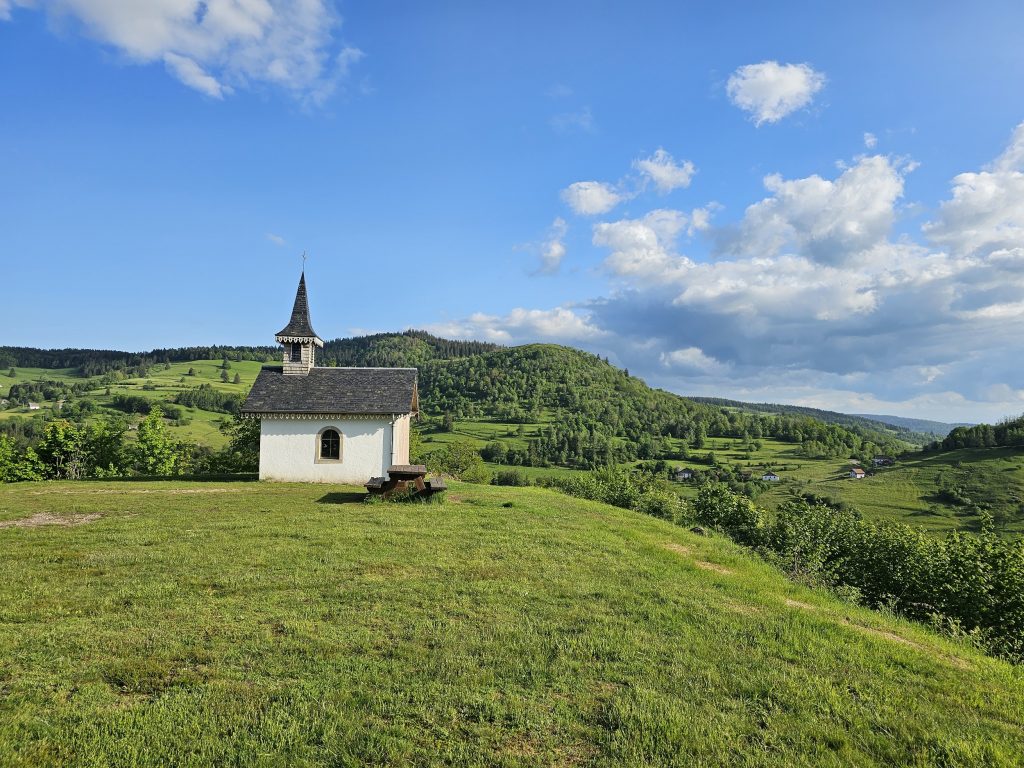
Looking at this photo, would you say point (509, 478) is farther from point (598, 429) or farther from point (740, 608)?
point (740, 608)

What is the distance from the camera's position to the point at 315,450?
25.7 metres

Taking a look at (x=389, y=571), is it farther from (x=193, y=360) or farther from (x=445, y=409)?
(x=193, y=360)

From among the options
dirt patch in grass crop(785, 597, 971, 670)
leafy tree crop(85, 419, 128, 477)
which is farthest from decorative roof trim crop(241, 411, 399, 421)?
leafy tree crop(85, 419, 128, 477)

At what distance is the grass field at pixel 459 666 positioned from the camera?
4.66 meters

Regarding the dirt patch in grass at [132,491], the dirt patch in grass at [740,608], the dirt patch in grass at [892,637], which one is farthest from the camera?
the dirt patch in grass at [132,491]

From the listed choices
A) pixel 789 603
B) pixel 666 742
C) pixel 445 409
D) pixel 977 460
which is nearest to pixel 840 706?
pixel 666 742

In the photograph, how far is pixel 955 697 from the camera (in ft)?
19.1

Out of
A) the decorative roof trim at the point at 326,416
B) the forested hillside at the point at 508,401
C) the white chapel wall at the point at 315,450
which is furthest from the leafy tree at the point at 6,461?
the forested hillside at the point at 508,401

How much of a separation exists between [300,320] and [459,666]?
2660cm

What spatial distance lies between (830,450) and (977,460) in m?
40.7

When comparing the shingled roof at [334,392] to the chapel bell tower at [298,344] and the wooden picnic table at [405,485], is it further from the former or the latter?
the wooden picnic table at [405,485]

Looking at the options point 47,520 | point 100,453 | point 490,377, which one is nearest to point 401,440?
point 47,520

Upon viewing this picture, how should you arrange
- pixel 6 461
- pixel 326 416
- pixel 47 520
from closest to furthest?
pixel 47 520, pixel 326 416, pixel 6 461

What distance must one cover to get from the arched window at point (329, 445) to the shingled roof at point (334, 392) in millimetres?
1116
